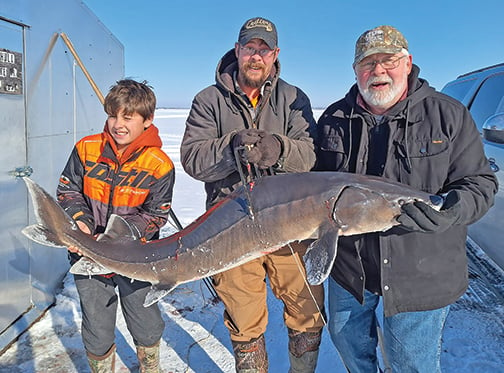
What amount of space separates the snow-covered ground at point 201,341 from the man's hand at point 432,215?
5.63ft

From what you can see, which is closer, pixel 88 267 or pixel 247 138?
pixel 247 138

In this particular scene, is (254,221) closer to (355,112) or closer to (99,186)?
(355,112)

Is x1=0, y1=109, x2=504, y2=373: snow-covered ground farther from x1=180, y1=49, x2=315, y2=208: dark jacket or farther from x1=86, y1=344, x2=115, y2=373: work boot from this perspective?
x1=180, y1=49, x2=315, y2=208: dark jacket

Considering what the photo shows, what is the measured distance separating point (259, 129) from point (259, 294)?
1249mm

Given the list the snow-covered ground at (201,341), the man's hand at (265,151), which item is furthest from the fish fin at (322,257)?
the snow-covered ground at (201,341)

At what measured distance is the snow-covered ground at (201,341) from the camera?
10.7 feet

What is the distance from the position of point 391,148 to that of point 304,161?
0.58 meters

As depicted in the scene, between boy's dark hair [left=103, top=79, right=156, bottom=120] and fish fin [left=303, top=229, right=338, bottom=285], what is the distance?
63.2 inches

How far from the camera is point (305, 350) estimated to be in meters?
2.97

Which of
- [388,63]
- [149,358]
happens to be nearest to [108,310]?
[149,358]

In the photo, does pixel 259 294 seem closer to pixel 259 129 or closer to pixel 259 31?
pixel 259 129

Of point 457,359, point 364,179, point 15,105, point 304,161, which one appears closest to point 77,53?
point 15,105

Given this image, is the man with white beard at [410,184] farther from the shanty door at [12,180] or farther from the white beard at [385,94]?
the shanty door at [12,180]

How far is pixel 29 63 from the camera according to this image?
3793 mm
